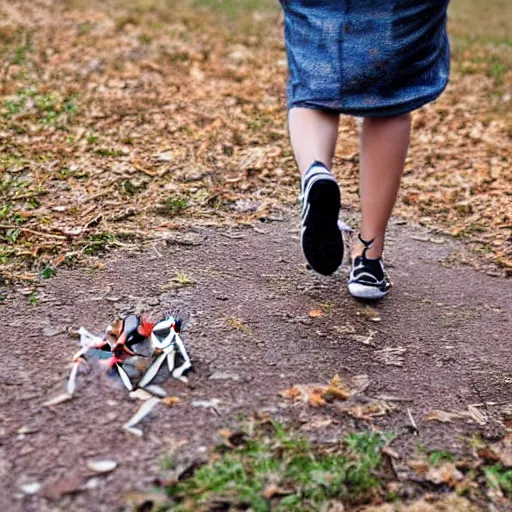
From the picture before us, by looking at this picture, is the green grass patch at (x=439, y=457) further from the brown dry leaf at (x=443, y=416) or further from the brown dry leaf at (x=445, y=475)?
the brown dry leaf at (x=443, y=416)

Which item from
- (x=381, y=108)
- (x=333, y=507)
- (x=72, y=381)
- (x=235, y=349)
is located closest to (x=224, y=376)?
(x=235, y=349)

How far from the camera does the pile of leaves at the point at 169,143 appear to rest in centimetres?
331

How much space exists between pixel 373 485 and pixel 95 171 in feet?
7.59

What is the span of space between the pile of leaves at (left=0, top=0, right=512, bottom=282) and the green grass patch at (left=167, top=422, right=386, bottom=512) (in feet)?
4.00

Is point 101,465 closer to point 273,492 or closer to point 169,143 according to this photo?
point 273,492

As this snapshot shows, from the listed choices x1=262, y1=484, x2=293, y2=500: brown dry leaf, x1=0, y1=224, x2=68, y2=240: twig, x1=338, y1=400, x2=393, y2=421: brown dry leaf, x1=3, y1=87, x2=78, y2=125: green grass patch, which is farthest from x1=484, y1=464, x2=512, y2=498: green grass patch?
x1=3, y1=87, x2=78, y2=125: green grass patch

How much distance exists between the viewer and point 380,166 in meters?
2.58

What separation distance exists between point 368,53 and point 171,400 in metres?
1.15

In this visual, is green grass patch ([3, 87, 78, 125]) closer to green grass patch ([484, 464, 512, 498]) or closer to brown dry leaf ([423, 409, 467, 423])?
brown dry leaf ([423, 409, 467, 423])

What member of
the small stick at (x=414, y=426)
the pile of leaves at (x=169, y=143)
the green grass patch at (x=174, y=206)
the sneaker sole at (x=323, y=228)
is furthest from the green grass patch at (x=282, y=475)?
the green grass patch at (x=174, y=206)

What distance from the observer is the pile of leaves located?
3311 mm

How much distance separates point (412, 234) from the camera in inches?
139

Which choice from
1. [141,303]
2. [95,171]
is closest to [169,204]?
[95,171]

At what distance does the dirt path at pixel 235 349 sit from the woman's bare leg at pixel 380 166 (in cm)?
29
